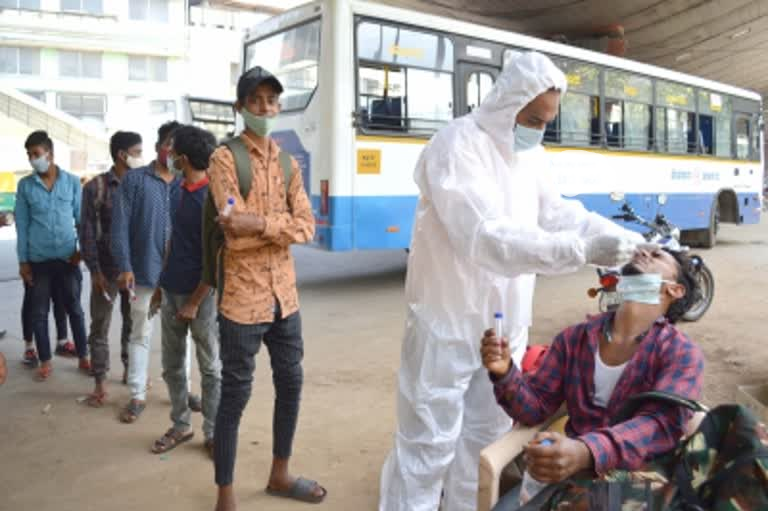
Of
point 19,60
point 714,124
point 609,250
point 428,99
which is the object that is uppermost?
point 19,60

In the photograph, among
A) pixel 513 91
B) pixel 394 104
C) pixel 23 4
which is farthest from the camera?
pixel 23 4

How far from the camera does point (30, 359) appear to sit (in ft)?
16.4

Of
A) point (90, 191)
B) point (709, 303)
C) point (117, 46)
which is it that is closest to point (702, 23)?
point (709, 303)

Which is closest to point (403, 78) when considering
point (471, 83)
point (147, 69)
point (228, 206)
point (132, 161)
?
point (471, 83)

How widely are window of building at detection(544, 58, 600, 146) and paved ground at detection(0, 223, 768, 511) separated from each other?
3087 millimetres

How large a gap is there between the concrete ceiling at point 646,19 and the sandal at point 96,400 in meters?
11.7

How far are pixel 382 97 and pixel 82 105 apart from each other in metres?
29.7

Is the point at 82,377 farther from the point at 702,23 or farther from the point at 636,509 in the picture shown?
the point at 702,23

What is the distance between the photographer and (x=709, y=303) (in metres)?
6.77

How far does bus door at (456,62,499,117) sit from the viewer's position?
26.9ft

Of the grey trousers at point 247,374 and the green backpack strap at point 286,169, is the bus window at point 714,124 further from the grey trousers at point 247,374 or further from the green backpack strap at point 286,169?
the grey trousers at point 247,374

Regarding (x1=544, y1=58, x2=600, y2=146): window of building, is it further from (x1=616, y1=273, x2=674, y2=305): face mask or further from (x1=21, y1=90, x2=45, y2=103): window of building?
(x1=21, y1=90, x2=45, y2=103): window of building

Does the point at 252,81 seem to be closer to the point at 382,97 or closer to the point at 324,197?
the point at 324,197

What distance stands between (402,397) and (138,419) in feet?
7.05
